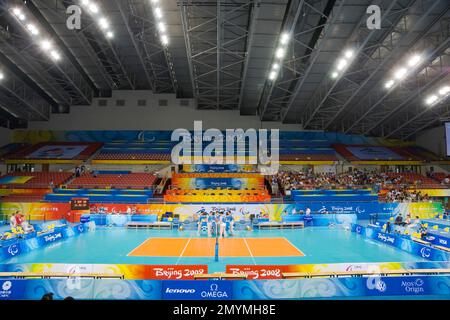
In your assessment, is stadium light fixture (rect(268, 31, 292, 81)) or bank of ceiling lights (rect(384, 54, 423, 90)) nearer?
stadium light fixture (rect(268, 31, 292, 81))

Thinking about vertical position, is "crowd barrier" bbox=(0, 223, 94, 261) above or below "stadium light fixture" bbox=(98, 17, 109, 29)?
below

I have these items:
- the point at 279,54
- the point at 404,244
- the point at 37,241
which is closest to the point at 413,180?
the point at 404,244

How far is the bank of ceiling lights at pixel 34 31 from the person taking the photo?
72.0 feet

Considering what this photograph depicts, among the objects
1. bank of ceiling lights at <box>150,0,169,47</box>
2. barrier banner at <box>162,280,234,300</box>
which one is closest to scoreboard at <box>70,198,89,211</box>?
bank of ceiling lights at <box>150,0,169,47</box>

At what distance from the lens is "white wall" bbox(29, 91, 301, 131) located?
41812 millimetres

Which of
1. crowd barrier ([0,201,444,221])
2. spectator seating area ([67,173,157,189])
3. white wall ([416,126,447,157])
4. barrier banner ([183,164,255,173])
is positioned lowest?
crowd barrier ([0,201,444,221])

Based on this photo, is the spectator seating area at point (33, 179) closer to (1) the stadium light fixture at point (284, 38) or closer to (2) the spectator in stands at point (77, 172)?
(2) the spectator in stands at point (77, 172)

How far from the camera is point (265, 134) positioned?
42000 mm

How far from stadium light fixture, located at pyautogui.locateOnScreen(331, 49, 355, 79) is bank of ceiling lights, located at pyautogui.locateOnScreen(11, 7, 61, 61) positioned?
925 inches

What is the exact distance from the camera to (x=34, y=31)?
936 inches

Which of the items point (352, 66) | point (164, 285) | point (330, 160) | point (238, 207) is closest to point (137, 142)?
point (238, 207)

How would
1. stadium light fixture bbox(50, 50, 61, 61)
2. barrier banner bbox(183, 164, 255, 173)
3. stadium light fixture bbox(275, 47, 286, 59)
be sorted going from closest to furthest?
stadium light fixture bbox(275, 47, 286, 59) < stadium light fixture bbox(50, 50, 61, 61) < barrier banner bbox(183, 164, 255, 173)

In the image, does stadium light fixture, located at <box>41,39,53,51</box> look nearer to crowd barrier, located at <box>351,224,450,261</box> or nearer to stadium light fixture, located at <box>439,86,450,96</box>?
→ crowd barrier, located at <box>351,224,450,261</box>

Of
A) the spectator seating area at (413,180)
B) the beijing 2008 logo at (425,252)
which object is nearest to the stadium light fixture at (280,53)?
the beijing 2008 logo at (425,252)
